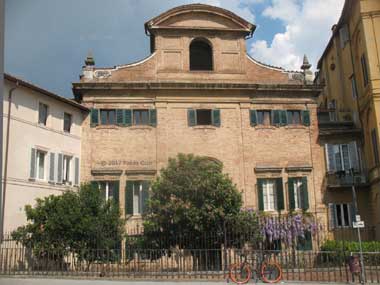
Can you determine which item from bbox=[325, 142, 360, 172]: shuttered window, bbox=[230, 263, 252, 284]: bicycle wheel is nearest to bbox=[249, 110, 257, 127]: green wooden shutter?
bbox=[325, 142, 360, 172]: shuttered window

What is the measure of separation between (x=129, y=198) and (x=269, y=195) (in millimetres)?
8887

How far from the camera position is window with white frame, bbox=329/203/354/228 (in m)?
26.9

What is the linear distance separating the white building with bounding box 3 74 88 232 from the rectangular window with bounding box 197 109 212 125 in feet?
23.9

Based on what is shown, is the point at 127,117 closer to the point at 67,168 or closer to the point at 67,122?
Result: the point at 67,122

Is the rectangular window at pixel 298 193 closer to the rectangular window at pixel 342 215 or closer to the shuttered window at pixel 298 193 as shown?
the shuttered window at pixel 298 193

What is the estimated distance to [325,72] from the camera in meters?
37.5

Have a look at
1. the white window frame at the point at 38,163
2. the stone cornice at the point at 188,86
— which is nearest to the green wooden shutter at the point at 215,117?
the stone cornice at the point at 188,86

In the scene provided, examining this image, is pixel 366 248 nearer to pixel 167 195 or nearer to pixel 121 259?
pixel 167 195

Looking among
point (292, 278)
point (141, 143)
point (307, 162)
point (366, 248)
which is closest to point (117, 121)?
point (141, 143)

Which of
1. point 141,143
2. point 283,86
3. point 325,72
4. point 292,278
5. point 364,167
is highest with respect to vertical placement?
point 325,72

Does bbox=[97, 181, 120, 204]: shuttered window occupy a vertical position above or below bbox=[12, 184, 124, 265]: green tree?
above

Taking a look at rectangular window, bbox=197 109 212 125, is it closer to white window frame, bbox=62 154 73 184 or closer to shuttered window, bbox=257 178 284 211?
shuttered window, bbox=257 178 284 211

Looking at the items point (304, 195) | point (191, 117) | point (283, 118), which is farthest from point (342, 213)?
point (191, 117)

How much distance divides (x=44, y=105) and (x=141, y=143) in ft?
20.5
